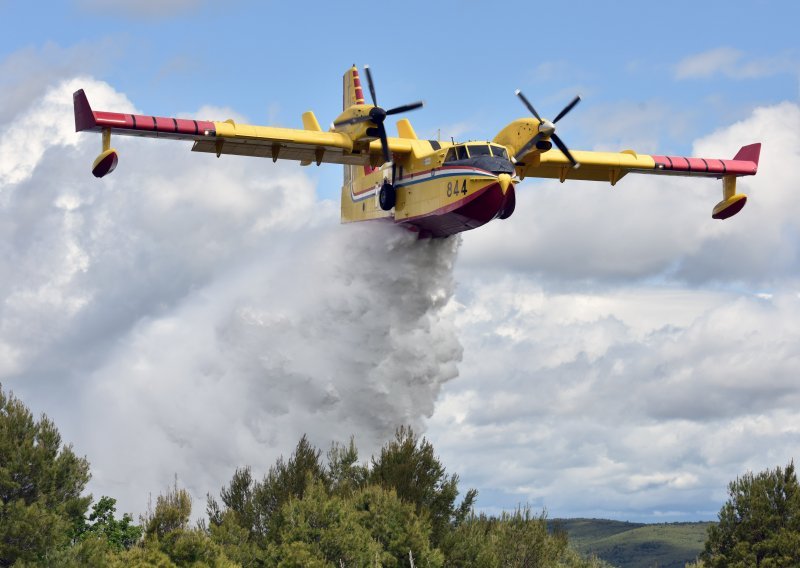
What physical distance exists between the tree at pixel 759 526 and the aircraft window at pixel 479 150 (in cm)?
2101

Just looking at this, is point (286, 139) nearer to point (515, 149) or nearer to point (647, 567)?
point (515, 149)

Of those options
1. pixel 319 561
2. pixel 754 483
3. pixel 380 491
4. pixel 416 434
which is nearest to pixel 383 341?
pixel 416 434

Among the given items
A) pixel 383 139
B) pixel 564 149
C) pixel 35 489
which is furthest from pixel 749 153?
pixel 35 489

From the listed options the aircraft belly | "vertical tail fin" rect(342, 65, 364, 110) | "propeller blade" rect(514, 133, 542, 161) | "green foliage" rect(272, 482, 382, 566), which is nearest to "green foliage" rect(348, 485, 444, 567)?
"green foliage" rect(272, 482, 382, 566)

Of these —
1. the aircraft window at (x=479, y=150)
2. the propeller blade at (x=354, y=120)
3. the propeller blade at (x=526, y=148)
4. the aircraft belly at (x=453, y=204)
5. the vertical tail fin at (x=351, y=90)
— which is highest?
the vertical tail fin at (x=351, y=90)

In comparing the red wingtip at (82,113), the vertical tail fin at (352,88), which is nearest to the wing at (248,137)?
the red wingtip at (82,113)

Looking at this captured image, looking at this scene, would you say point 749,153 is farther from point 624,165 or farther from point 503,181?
point 503,181

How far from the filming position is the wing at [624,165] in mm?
40562

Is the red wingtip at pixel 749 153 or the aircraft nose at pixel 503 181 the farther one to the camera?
the red wingtip at pixel 749 153

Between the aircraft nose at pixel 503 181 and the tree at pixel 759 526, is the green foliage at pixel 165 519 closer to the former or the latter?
the aircraft nose at pixel 503 181

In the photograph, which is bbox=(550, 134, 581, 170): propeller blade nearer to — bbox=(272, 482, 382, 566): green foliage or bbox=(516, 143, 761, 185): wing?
bbox=(516, 143, 761, 185): wing

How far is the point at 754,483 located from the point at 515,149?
1968 cm

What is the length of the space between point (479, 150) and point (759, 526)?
21909 millimetres

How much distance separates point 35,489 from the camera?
133 ft
